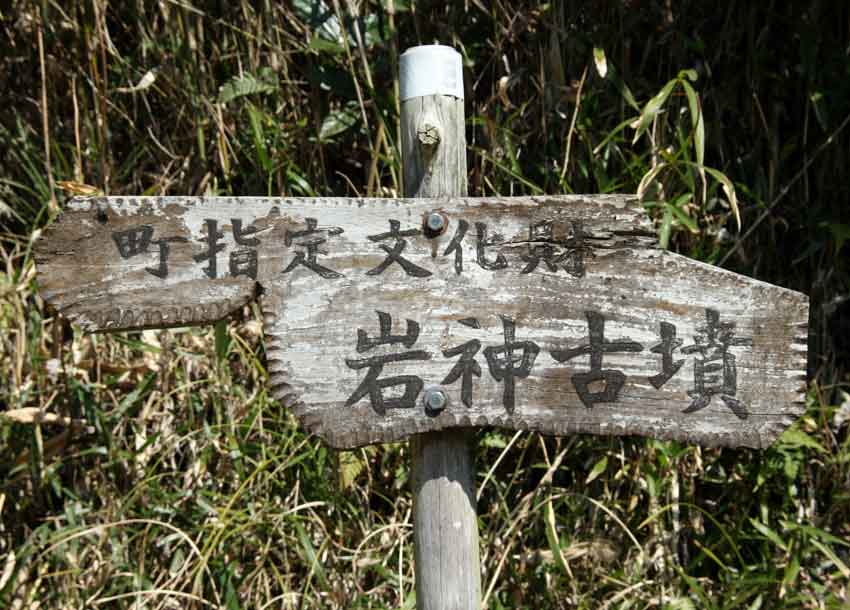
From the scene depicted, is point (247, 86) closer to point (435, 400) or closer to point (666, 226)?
point (666, 226)

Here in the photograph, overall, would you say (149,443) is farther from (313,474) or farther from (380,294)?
(380,294)

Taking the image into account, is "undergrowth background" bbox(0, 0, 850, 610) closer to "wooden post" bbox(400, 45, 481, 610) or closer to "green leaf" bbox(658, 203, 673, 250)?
"green leaf" bbox(658, 203, 673, 250)

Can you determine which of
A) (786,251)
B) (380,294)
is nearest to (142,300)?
(380,294)

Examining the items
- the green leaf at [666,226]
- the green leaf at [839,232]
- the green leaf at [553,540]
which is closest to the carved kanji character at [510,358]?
the green leaf at [553,540]

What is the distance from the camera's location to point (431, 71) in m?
1.08

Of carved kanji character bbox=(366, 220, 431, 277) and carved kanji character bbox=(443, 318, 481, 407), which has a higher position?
carved kanji character bbox=(366, 220, 431, 277)

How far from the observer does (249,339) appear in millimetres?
1909

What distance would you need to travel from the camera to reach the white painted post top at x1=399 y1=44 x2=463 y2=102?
108 centimetres

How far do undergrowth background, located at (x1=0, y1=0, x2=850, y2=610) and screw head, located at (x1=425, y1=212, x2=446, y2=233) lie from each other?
27.3 inches

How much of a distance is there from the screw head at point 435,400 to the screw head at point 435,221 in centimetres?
20

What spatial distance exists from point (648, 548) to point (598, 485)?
6.5 inches

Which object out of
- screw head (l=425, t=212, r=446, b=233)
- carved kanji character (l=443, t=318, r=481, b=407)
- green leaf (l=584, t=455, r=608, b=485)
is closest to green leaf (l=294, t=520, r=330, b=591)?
green leaf (l=584, t=455, r=608, b=485)

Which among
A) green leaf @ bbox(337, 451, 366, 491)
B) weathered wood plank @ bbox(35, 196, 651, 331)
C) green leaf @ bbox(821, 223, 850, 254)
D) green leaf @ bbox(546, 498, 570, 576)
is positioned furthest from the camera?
green leaf @ bbox(821, 223, 850, 254)

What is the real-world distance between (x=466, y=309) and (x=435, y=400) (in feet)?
0.39
